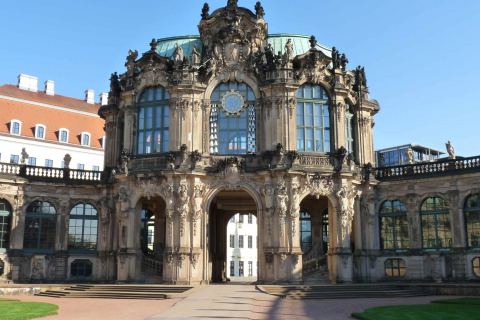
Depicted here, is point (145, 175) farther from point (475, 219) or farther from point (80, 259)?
point (475, 219)

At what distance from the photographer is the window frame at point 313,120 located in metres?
41.6

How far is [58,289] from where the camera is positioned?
118ft

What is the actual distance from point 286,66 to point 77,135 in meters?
40.8

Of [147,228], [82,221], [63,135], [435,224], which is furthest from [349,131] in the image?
[63,135]

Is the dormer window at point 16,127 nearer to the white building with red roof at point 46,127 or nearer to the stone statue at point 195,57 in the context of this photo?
the white building with red roof at point 46,127

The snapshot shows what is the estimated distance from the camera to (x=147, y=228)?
48.2 m

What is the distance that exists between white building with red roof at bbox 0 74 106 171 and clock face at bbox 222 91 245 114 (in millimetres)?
33954

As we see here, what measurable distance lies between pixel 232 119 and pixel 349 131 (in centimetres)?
961

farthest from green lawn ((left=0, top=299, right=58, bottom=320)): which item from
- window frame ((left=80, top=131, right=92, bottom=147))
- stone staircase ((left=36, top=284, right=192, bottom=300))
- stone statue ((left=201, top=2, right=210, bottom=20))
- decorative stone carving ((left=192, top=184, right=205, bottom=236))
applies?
window frame ((left=80, top=131, right=92, bottom=147))

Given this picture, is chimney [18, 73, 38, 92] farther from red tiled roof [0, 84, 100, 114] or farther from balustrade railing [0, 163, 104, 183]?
balustrade railing [0, 163, 104, 183]

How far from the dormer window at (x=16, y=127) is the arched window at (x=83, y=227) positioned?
26587 mm

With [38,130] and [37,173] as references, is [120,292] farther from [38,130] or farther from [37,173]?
[38,130]

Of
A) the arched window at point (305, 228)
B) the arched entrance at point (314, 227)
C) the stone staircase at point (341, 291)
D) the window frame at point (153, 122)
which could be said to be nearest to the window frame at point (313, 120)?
the arched entrance at point (314, 227)

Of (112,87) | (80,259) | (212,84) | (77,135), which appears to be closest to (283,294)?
(212,84)
